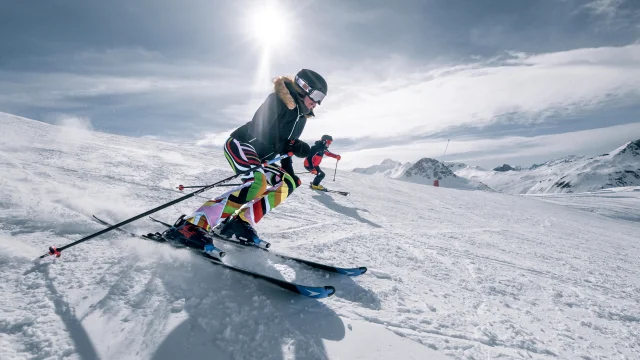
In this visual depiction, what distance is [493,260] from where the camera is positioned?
207 inches

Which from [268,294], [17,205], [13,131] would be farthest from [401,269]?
[13,131]

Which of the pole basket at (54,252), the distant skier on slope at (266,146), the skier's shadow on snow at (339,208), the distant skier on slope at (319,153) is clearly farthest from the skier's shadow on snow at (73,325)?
the distant skier on slope at (319,153)

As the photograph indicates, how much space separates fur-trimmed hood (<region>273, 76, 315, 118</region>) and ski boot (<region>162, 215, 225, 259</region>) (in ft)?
6.24

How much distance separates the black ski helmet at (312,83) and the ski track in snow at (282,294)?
7.10ft

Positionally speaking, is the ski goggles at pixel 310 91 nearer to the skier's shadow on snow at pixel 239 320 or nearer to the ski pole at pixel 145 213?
the ski pole at pixel 145 213

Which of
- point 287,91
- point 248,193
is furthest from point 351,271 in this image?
point 287,91

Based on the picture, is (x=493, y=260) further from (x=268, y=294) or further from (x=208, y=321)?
(x=208, y=321)

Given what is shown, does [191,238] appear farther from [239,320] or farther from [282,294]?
[239,320]

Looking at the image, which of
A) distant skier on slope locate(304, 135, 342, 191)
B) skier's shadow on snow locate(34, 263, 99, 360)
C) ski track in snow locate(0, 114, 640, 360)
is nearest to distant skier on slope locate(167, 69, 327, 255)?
ski track in snow locate(0, 114, 640, 360)

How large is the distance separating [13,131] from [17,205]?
26.3 ft

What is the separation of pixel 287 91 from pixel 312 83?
0.40 m

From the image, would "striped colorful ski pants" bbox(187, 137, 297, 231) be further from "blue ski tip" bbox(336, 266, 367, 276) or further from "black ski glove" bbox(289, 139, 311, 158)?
"blue ski tip" bbox(336, 266, 367, 276)

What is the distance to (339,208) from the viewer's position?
27.3 feet

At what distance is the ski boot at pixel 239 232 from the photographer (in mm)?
4234
